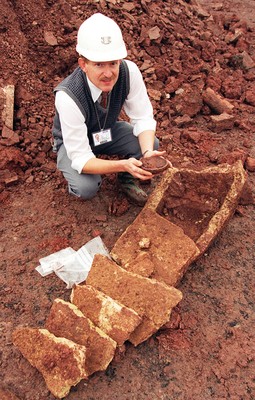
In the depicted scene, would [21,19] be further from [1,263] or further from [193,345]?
[193,345]

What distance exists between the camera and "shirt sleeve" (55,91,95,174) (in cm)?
323

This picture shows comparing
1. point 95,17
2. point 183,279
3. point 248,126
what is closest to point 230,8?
point 248,126

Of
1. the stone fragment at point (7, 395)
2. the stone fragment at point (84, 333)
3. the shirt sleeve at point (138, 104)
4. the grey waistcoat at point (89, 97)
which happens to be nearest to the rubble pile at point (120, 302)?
the stone fragment at point (84, 333)

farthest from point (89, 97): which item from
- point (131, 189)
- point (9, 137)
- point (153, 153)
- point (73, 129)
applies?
point (9, 137)

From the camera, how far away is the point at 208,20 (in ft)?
22.3

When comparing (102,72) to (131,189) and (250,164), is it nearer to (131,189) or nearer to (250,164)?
(131,189)

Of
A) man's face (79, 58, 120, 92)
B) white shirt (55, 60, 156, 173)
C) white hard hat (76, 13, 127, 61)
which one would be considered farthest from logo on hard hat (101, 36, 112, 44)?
Result: white shirt (55, 60, 156, 173)

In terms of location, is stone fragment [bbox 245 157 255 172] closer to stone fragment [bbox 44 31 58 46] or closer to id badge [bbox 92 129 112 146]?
id badge [bbox 92 129 112 146]

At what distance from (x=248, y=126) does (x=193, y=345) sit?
3.21m

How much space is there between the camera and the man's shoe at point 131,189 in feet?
13.1

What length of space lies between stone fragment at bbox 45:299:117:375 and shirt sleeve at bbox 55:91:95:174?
4.10 feet

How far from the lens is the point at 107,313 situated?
2.72 metres

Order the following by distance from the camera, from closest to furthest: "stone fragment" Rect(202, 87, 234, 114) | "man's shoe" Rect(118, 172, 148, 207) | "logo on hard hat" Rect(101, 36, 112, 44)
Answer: "logo on hard hat" Rect(101, 36, 112, 44), "man's shoe" Rect(118, 172, 148, 207), "stone fragment" Rect(202, 87, 234, 114)

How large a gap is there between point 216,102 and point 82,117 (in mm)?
2605
